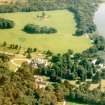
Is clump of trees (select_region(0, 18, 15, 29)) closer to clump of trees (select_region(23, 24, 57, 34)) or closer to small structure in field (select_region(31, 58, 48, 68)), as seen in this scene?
clump of trees (select_region(23, 24, 57, 34))

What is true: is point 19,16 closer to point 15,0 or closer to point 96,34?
point 15,0

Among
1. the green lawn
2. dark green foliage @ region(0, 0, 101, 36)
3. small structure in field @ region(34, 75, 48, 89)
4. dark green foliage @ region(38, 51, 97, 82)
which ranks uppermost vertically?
dark green foliage @ region(0, 0, 101, 36)

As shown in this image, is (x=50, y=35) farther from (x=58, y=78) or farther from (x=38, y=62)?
(x=58, y=78)

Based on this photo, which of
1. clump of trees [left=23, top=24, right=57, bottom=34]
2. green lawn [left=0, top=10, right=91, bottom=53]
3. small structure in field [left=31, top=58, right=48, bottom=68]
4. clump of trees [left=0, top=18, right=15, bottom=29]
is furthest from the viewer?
clump of trees [left=0, top=18, right=15, bottom=29]

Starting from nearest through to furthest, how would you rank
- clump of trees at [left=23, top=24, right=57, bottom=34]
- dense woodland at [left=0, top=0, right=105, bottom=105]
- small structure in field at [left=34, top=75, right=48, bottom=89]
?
dense woodland at [left=0, top=0, right=105, bottom=105], small structure in field at [left=34, top=75, right=48, bottom=89], clump of trees at [left=23, top=24, right=57, bottom=34]

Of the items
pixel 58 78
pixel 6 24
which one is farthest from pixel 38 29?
pixel 58 78

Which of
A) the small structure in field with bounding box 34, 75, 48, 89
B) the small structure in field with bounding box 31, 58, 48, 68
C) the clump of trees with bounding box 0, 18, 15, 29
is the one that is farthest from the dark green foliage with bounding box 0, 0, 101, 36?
the small structure in field with bounding box 34, 75, 48, 89

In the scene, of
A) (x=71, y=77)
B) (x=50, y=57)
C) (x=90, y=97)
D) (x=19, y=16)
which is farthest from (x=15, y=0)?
(x=90, y=97)

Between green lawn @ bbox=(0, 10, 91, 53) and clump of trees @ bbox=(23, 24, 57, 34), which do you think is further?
clump of trees @ bbox=(23, 24, 57, 34)

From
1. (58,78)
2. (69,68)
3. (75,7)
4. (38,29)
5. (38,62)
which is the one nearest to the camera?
(58,78)
